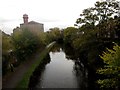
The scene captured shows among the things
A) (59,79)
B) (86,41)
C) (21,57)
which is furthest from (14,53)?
(86,41)

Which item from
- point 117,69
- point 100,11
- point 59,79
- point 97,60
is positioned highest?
point 100,11

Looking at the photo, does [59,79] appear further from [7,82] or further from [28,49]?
[28,49]

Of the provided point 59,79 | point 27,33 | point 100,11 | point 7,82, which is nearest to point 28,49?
point 27,33

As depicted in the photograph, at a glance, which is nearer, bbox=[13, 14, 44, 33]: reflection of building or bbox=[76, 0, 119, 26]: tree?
bbox=[76, 0, 119, 26]: tree

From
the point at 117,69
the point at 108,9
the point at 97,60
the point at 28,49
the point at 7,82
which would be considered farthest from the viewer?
the point at 28,49

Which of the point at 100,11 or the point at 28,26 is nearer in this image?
the point at 100,11

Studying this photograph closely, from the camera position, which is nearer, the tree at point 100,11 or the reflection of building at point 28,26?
the tree at point 100,11

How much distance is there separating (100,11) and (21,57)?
12996mm

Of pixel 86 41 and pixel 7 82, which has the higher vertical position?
pixel 86 41

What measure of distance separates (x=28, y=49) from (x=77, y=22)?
11.9 m

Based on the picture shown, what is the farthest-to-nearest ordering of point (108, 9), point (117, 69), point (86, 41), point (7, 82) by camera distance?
point (108, 9) → point (86, 41) → point (7, 82) → point (117, 69)

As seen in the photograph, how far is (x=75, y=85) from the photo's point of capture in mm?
24828

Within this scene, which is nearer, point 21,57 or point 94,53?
point 94,53

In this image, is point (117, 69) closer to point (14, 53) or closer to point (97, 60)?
point (97, 60)
